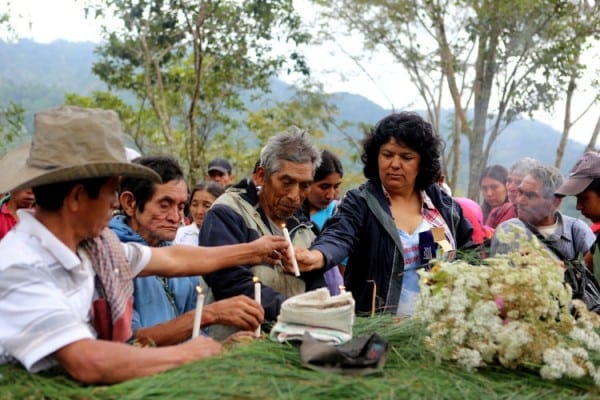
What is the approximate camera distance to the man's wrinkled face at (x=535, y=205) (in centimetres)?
414

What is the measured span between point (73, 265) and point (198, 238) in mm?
1658

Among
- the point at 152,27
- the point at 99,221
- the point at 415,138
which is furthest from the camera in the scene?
the point at 152,27

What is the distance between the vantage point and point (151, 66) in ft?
54.4

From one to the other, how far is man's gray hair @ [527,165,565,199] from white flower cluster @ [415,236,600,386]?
6.45 ft

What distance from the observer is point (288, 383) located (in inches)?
75.9

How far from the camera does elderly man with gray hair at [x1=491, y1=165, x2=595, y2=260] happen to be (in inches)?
157

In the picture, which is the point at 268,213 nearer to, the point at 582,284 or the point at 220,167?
the point at 582,284

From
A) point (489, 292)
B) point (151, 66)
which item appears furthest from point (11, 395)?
point (151, 66)

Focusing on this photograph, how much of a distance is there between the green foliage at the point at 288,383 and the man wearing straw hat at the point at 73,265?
66 mm

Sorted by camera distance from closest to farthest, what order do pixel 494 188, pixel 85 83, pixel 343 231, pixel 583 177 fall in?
pixel 343 231, pixel 583 177, pixel 494 188, pixel 85 83

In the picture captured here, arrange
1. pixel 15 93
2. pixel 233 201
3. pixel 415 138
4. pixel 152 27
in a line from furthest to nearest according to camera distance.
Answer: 1. pixel 15 93
2. pixel 152 27
3. pixel 415 138
4. pixel 233 201

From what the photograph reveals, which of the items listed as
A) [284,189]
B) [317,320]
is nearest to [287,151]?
[284,189]

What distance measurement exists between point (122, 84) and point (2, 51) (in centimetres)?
7407

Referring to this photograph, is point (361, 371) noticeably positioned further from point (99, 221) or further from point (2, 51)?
point (2, 51)
